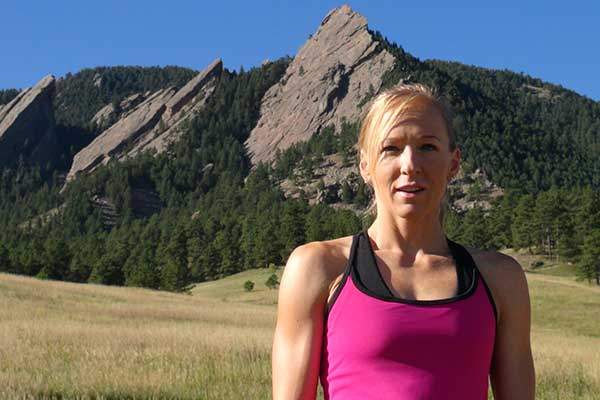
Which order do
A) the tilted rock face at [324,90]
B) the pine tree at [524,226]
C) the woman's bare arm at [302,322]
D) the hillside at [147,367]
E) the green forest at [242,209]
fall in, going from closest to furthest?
1. the woman's bare arm at [302,322]
2. the hillside at [147,367]
3. the pine tree at [524,226]
4. the green forest at [242,209]
5. the tilted rock face at [324,90]

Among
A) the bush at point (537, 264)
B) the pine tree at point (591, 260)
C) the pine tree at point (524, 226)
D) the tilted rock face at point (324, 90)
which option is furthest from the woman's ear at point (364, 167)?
the tilted rock face at point (324, 90)

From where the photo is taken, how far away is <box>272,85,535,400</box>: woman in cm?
224

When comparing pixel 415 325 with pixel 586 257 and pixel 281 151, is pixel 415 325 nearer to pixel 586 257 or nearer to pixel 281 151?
pixel 586 257

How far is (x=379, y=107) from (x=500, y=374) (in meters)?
1.01

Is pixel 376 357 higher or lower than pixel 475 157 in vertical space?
lower

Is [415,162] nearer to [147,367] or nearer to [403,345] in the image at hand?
[403,345]

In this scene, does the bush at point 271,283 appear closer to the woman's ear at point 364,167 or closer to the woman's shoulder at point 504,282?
the woman's ear at point 364,167

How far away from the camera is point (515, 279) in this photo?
2.45 m

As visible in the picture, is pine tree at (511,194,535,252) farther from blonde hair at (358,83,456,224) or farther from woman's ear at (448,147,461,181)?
blonde hair at (358,83,456,224)

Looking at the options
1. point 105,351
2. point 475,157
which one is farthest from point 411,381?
point 475,157

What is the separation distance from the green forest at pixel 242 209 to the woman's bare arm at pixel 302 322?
106cm

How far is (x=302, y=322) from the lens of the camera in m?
2.35

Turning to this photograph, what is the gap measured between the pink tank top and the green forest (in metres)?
1.10

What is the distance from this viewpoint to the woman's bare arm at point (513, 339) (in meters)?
2.43
